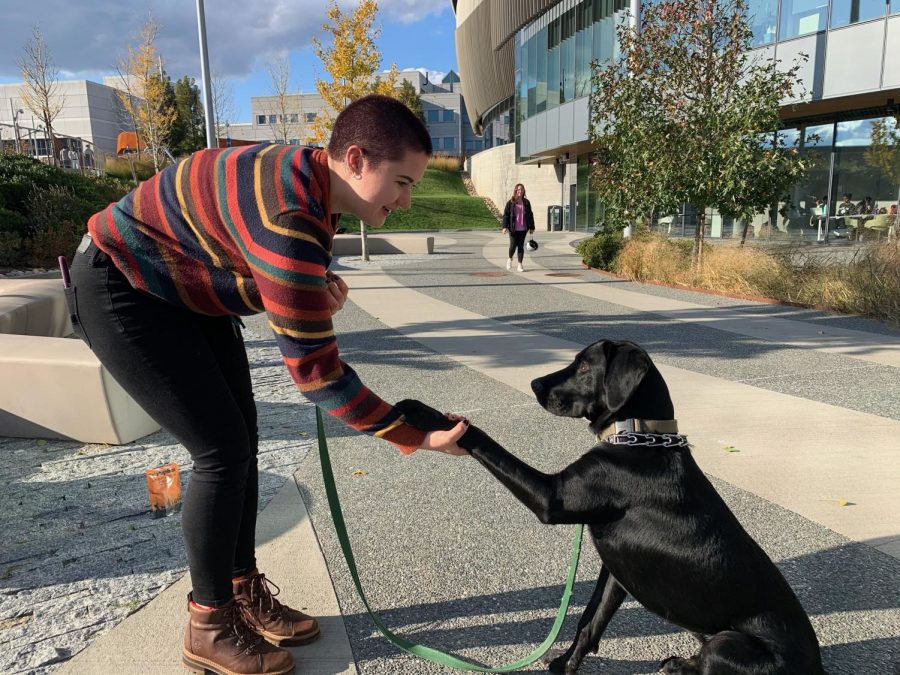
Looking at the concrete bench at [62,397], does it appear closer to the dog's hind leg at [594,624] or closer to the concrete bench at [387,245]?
the dog's hind leg at [594,624]

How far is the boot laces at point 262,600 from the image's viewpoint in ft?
7.67

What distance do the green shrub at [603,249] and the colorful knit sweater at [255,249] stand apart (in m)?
12.7

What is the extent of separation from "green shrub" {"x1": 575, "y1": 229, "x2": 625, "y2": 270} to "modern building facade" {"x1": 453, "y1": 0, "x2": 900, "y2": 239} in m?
1.95

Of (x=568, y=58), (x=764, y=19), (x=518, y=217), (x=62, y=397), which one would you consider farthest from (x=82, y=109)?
(x=62, y=397)

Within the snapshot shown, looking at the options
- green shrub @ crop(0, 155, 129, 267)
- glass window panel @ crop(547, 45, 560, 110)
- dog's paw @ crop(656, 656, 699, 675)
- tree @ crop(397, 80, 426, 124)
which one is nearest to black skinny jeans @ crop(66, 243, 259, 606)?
dog's paw @ crop(656, 656, 699, 675)

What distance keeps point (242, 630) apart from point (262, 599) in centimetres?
18

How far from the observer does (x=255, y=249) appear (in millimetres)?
1707

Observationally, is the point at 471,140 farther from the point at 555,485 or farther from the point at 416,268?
the point at 555,485

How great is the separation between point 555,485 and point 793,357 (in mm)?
5529

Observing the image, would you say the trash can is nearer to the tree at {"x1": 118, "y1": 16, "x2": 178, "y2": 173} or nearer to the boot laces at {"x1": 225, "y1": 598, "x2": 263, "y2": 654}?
the tree at {"x1": 118, "y1": 16, "x2": 178, "y2": 173}

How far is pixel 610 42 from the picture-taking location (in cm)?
2156

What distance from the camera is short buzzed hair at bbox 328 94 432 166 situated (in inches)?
68.6

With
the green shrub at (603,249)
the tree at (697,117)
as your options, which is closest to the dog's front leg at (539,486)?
the tree at (697,117)

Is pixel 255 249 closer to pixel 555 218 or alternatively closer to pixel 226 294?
pixel 226 294
